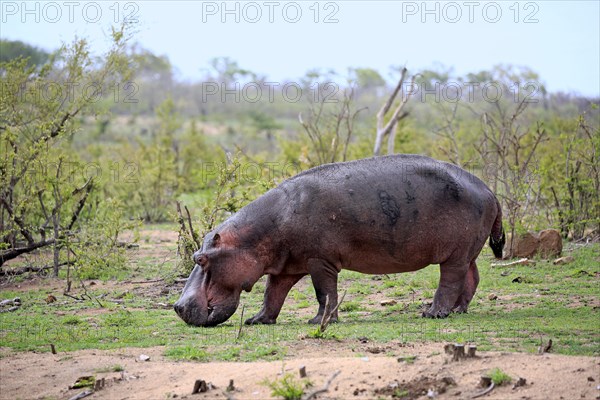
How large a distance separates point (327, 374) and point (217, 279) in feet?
9.92

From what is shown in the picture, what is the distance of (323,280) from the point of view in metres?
9.63

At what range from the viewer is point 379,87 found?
7794cm

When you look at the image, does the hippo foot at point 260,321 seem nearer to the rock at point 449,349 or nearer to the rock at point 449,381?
the rock at point 449,349

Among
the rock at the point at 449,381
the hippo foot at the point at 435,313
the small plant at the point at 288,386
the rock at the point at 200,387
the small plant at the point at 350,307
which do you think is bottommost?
the small plant at the point at 350,307

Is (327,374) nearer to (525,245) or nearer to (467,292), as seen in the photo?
(467,292)

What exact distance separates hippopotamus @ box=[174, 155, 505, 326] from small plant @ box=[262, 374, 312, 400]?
2921mm

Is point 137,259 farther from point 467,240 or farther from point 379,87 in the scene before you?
point 379,87

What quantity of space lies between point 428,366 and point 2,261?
8.80 metres

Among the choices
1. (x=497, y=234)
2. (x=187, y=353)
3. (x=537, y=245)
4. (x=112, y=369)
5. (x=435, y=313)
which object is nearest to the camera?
(x=112, y=369)

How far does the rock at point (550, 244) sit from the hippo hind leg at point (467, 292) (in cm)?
364

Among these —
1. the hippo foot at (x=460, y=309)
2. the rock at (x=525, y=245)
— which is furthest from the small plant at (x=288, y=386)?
the rock at (x=525, y=245)

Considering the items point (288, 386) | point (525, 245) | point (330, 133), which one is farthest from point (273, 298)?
point (330, 133)

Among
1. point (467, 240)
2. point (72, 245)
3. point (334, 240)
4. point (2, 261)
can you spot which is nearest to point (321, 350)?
point (334, 240)

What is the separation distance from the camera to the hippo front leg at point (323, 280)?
9.60 metres
